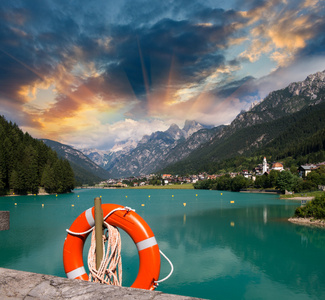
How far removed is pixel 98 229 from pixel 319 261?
1730 cm

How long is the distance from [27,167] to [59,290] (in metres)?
92.1

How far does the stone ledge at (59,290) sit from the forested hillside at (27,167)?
84.1 metres

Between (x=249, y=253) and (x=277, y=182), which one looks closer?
(x=249, y=253)

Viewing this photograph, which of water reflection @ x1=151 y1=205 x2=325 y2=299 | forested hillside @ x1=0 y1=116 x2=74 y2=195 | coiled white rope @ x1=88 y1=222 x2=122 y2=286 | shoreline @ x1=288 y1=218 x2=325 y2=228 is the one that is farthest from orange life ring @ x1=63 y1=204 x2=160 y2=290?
forested hillside @ x1=0 y1=116 x2=74 y2=195

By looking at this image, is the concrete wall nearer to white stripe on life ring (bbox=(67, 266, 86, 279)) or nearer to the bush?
white stripe on life ring (bbox=(67, 266, 86, 279))

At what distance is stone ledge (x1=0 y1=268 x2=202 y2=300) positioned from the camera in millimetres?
2807

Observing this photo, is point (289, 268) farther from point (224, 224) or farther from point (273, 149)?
point (273, 149)

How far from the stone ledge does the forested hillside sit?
84.1 metres

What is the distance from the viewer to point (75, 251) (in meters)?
6.01

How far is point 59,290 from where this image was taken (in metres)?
2.98

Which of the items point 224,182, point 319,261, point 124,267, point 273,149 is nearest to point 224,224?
point 319,261

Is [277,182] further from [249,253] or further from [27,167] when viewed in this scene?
[27,167]

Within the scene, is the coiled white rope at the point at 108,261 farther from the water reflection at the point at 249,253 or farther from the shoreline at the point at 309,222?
the shoreline at the point at 309,222

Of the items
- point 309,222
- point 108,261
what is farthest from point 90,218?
point 309,222
